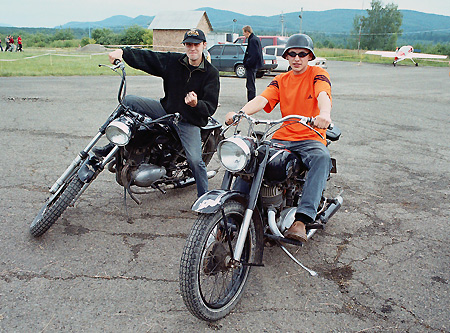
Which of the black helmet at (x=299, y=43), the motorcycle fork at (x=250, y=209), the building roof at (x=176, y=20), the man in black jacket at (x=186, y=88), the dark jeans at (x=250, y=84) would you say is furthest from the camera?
the building roof at (x=176, y=20)

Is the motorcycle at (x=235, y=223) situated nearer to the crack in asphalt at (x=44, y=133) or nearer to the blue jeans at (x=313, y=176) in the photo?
the blue jeans at (x=313, y=176)

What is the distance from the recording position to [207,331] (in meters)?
2.88

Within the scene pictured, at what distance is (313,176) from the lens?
3504 mm

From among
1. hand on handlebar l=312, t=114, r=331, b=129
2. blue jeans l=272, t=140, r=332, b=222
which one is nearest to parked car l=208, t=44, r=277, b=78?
blue jeans l=272, t=140, r=332, b=222

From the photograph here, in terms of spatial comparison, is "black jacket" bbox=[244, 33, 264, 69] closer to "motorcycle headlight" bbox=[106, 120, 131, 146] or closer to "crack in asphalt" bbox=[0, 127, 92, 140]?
"crack in asphalt" bbox=[0, 127, 92, 140]

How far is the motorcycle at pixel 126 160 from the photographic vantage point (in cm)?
393

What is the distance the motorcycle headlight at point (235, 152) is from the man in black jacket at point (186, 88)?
4.73 ft

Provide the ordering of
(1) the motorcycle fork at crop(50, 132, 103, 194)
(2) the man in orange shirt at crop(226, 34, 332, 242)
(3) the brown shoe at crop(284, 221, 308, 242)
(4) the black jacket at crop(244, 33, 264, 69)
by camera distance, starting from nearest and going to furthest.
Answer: (3) the brown shoe at crop(284, 221, 308, 242) → (2) the man in orange shirt at crop(226, 34, 332, 242) → (1) the motorcycle fork at crop(50, 132, 103, 194) → (4) the black jacket at crop(244, 33, 264, 69)

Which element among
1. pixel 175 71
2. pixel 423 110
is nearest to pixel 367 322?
pixel 175 71

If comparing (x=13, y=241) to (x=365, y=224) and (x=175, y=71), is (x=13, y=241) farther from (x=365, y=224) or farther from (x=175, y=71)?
(x=365, y=224)

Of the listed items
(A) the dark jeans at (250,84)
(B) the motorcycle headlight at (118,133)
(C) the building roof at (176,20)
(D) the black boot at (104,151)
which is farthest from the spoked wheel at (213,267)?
(C) the building roof at (176,20)

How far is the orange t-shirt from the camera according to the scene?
3.78 metres

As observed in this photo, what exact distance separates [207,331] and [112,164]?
2.12 metres

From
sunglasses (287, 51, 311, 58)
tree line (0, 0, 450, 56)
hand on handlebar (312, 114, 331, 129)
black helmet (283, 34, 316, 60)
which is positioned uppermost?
black helmet (283, 34, 316, 60)
